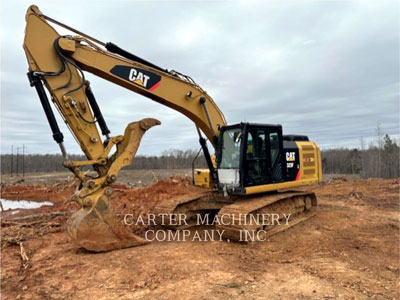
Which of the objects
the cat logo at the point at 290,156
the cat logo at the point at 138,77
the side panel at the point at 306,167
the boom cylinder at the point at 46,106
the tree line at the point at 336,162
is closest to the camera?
the boom cylinder at the point at 46,106

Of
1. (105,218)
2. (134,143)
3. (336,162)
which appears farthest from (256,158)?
(336,162)

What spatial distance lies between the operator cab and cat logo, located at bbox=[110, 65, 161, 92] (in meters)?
2.00

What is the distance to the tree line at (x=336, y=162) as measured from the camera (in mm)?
22112

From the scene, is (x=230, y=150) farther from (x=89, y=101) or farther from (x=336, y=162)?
(x=336, y=162)

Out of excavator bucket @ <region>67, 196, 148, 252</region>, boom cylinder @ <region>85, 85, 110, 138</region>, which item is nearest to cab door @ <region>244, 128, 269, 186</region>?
excavator bucket @ <region>67, 196, 148, 252</region>

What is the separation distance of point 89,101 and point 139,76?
1.09 meters

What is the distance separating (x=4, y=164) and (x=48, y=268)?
120 ft

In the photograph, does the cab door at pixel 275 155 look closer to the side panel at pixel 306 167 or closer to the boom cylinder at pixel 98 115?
the side panel at pixel 306 167

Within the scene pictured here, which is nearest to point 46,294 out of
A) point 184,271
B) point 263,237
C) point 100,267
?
point 100,267

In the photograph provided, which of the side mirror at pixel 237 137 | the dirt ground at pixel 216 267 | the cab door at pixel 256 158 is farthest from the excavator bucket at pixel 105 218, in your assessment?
the cab door at pixel 256 158

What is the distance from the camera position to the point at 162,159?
3834 cm

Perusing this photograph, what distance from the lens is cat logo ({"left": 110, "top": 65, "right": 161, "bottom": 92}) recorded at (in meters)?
5.71

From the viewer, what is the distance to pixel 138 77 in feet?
19.4

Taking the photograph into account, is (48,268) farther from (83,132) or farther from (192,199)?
(192,199)
